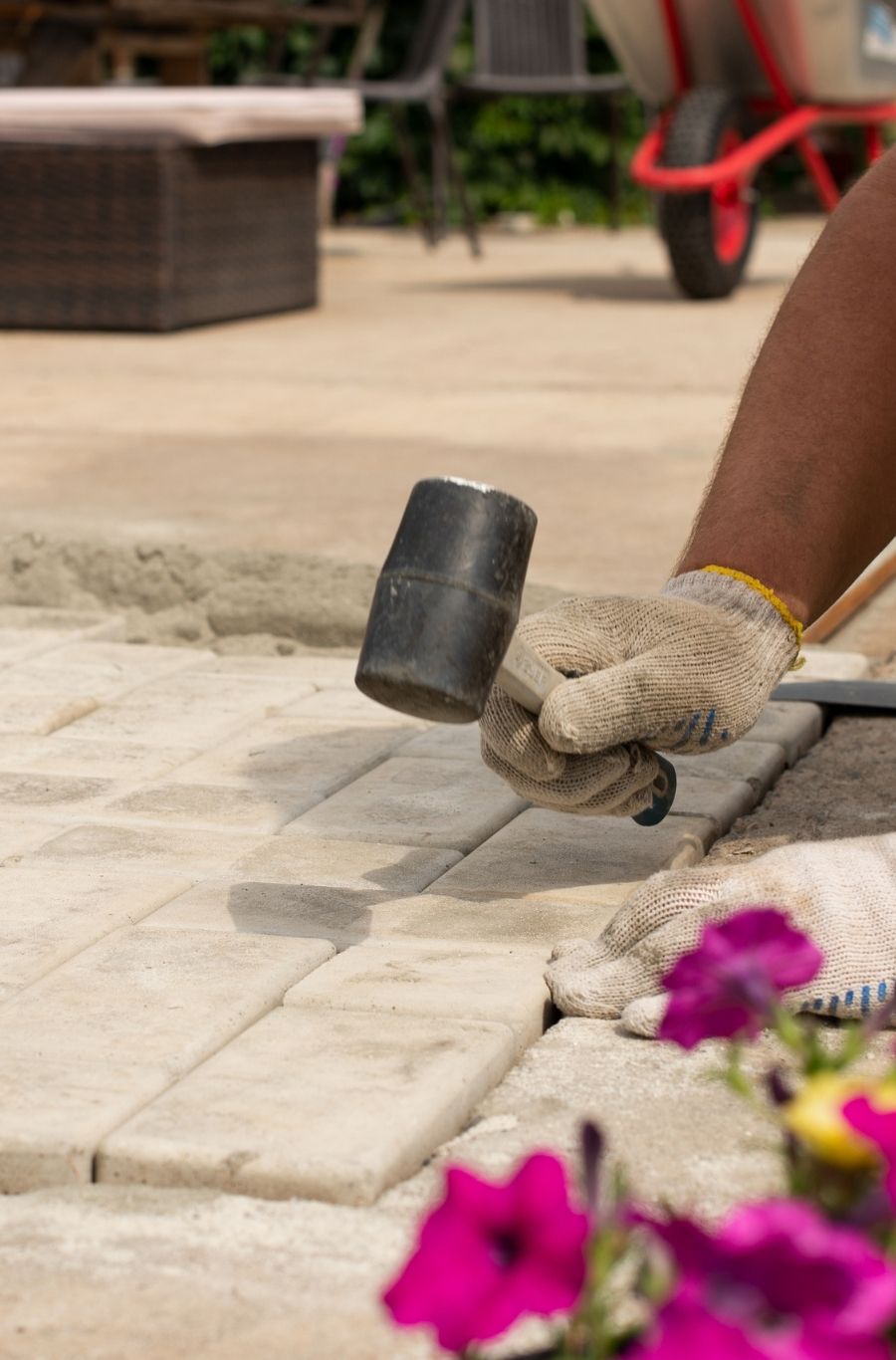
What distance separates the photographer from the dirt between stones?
317 centimetres

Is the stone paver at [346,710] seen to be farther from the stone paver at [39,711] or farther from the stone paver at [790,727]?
the stone paver at [790,727]

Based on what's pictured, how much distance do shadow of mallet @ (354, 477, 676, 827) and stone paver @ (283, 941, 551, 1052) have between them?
0.22 m

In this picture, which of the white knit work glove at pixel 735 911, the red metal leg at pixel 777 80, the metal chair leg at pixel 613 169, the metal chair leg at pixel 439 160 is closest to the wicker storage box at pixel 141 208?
the red metal leg at pixel 777 80

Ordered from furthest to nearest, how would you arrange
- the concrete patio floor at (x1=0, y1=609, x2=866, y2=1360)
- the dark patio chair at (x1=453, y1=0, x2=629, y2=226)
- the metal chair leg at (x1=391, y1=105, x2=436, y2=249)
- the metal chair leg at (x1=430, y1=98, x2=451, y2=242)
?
the dark patio chair at (x1=453, y1=0, x2=629, y2=226) < the metal chair leg at (x1=391, y1=105, x2=436, y2=249) < the metal chair leg at (x1=430, y1=98, x2=451, y2=242) < the concrete patio floor at (x1=0, y1=609, x2=866, y2=1360)

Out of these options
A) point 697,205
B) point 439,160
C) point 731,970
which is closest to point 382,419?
point 697,205

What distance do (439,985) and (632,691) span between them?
357mm

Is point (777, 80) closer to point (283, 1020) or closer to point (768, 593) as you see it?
point (768, 593)

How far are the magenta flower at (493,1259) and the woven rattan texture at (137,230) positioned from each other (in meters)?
5.78

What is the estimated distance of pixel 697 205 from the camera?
6.90 meters

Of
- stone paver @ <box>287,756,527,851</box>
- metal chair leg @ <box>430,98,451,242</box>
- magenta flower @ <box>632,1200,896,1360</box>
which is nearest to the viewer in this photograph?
magenta flower @ <box>632,1200,896,1360</box>

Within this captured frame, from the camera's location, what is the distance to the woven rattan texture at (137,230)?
20.5 feet

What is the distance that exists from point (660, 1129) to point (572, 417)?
11.8ft

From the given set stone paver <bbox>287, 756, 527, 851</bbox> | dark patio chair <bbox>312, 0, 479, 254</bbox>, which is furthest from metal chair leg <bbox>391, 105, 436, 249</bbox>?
stone paver <bbox>287, 756, 527, 851</bbox>

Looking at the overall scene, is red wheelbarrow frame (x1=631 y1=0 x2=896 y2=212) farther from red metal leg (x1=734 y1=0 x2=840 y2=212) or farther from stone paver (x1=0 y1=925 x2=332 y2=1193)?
stone paver (x1=0 y1=925 x2=332 y2=1193)
